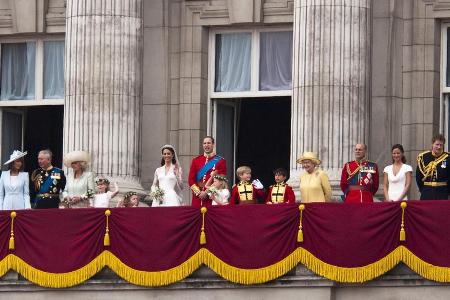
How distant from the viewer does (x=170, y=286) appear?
41125 mm

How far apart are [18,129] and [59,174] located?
8287mm

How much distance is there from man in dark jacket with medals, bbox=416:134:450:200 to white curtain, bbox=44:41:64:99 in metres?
12.3

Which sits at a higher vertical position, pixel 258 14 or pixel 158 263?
pixel 258 14

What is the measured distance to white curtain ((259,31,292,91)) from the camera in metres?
48.7

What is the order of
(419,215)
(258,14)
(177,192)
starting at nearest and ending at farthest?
(419,215) → (177,192) → (258,14)

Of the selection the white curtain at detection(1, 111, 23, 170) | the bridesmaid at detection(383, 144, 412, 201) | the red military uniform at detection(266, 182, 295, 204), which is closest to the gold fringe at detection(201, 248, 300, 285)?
the red military uniform at detection(266, 182, 295, 204)

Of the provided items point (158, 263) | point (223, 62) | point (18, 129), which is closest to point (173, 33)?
point (223, 62)

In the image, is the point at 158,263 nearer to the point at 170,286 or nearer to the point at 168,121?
the point at 170,286

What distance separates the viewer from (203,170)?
142ft

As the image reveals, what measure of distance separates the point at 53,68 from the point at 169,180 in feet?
28.1

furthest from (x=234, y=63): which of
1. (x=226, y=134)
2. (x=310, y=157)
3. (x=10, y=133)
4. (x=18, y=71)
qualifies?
(x=310, y=157)

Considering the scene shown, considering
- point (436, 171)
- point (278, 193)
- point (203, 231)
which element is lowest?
point (203, 231)

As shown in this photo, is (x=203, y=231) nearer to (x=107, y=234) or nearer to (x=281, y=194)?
(x=281, y=194)

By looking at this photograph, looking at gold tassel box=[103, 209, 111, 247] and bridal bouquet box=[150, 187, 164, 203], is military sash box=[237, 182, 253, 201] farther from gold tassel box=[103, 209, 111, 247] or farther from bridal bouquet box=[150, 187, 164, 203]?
gold tassel box=[103, 209, 111, 247]
